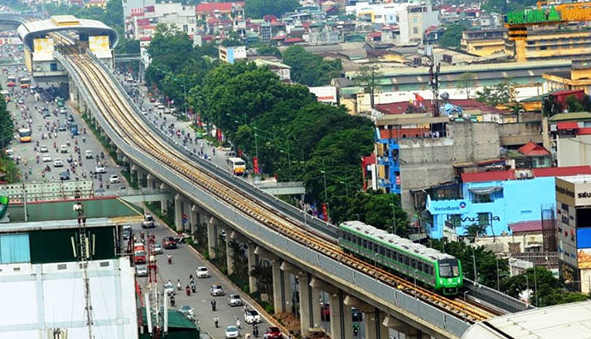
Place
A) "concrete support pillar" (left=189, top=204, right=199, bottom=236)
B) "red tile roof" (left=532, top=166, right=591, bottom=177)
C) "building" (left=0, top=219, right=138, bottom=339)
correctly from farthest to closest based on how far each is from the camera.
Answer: "concrete support pillar" (left=189, top=204, right=199, bottom=236), "red tile roof" (left=532, top=166, right=591, bottom=177), "building" (left=0, top=219, right=138, bottom=339)

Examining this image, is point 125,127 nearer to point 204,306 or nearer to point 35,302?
point 204,306

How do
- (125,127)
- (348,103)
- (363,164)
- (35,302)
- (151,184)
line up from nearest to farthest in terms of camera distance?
(35,302) → (363,164) → (151,184) → (125,127) → (348,103)

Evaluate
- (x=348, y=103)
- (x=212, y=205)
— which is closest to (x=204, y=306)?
(x=212, y=205)

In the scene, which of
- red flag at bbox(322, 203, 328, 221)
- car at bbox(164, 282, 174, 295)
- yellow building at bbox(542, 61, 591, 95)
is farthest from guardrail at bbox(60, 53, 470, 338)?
yellow building at bbox(542, 61, 591, 95)

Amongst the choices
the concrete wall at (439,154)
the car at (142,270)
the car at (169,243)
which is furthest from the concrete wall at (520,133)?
the car at (142,270)

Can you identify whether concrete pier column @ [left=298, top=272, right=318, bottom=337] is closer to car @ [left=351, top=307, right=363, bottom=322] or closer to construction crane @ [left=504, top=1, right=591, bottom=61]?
car @ [left=351, top=307, right=363, bottom=322]

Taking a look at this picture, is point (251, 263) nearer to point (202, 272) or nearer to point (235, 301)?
point (202, 272)

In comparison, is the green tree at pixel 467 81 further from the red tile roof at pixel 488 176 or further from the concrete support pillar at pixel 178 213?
the red tile roof at pixel 488 176
